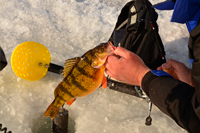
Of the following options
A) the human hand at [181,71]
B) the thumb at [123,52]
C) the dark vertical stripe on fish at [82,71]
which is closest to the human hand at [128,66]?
the thumb at [123,52]

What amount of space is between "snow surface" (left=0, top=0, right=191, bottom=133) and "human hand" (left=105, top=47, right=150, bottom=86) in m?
0.87

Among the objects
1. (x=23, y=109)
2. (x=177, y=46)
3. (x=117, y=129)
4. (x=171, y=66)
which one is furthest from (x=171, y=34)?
(x=23, y=109)

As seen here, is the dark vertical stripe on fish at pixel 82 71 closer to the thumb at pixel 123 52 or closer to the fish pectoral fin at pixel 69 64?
the fish pectoral fin at pixel 69 64

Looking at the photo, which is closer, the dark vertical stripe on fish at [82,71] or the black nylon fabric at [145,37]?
the dark vertical stripe on fish at [82,71]

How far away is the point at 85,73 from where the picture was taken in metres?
1.47

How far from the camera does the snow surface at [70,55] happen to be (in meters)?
2.12

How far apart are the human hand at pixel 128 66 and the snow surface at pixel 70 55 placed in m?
0.87

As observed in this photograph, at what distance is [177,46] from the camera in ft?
11.0

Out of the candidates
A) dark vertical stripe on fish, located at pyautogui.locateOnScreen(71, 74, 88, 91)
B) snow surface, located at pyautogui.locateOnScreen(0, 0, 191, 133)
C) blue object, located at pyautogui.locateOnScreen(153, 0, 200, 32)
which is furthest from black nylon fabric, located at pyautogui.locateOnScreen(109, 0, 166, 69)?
dark vertical stripe on fish, located at pyautogui.locateOnScreen(71, 74, 88, 91)

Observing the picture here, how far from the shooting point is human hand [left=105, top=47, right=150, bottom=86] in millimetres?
1385

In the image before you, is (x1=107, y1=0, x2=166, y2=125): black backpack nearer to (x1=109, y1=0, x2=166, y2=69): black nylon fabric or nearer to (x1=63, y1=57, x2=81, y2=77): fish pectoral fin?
(x1=109, y1=0, x2=166, y2=69): black nylon fabric

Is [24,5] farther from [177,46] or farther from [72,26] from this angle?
[177,46]

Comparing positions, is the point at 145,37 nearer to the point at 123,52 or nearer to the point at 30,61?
the point at 123,52

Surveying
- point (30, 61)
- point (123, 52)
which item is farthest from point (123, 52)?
point (30, 61)
